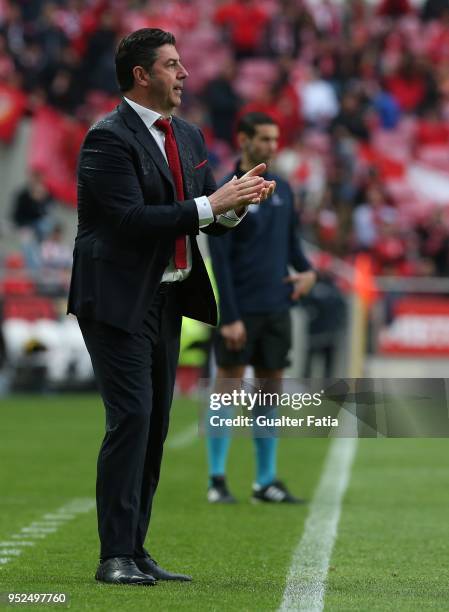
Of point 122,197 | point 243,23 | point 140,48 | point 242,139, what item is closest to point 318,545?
point 122,197

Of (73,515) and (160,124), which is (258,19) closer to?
(73,515)

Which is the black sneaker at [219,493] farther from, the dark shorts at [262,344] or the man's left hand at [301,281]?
the man's left hand at [301,281]

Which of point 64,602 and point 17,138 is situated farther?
point 17,138

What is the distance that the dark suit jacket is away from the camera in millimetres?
5180

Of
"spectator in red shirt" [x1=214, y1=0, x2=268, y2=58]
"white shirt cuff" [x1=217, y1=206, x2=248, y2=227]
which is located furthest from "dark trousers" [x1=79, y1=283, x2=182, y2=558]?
"spectator in red shirt" [x1=214, y1=0, x2=268, y2=58]

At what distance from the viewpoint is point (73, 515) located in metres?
7.90

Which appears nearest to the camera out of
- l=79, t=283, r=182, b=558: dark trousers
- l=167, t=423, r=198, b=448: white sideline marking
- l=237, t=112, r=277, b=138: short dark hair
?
l=79, t=283, r=182, b=558: dark trousers

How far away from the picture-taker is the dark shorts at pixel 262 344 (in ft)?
28.7

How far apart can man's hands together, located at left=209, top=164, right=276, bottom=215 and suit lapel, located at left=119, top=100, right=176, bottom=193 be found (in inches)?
9.8

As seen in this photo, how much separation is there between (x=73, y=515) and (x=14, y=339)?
1080cm

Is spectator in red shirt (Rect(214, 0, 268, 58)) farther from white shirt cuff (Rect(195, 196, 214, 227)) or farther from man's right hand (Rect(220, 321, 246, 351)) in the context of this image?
white shirt cuff (Rect(195, 196, 214, 227))

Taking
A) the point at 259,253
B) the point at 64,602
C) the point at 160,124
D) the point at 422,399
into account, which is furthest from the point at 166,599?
the point at 259,253

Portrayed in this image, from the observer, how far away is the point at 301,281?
871 centimetres

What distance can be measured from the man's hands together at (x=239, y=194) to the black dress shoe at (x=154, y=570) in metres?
1.32
